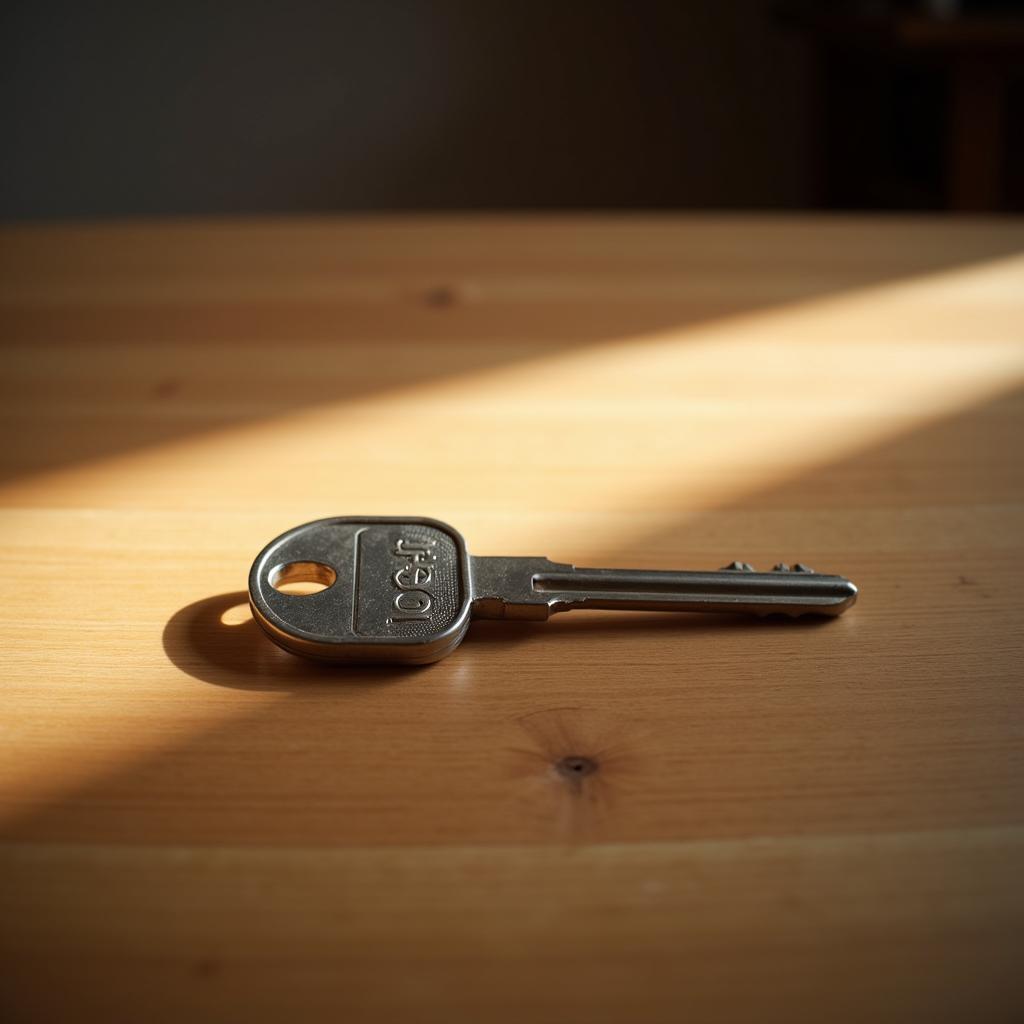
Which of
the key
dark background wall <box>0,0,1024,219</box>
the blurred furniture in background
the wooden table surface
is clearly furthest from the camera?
dark background wall <box>0,0,1024,219</box>

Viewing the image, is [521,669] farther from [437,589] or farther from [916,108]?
[916,108]

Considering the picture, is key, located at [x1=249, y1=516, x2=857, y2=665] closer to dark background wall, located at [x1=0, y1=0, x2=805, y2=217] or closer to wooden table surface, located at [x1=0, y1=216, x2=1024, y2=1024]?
wooden table surface, located at [x1=0, y1=216, x2=1024, y2=1024]

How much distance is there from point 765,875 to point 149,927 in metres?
0.20

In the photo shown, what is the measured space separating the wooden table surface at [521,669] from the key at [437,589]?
0.05 ft

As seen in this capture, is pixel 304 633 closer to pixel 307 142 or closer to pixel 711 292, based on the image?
pixel 711 292

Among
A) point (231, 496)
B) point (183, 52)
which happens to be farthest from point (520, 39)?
point (231, 496)

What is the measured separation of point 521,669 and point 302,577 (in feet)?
0.36

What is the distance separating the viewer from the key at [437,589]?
41 cm

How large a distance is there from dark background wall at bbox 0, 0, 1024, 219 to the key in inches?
65.9

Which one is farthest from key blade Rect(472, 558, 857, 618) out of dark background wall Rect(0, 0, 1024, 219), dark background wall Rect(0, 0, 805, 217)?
dark background wall Rect(0, 0, 805, 217)

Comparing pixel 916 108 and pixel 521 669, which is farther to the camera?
pixel 916 108

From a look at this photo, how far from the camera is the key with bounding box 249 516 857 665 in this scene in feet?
1.35

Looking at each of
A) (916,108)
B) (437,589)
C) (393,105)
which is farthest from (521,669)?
(393,105)

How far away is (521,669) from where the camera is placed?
1.36 ft
